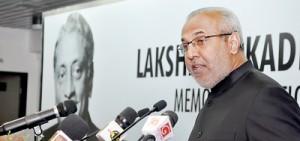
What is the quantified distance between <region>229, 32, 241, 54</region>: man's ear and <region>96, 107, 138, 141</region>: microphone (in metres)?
0.66

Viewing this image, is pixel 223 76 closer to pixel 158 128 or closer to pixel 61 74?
pixel 158 128

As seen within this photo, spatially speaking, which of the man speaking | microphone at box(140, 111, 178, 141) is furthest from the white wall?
the man speaking

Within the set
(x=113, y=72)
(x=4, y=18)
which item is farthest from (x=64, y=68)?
(x=4, y=18)

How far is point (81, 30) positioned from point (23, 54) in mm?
6039

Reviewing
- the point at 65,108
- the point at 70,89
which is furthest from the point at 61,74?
the point at 65,108

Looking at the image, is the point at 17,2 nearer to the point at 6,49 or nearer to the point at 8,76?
the point at 6,49

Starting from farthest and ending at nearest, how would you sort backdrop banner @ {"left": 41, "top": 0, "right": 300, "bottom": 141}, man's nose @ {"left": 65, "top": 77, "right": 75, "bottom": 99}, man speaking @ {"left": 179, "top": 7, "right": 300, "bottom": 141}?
man's nose @ {"left": 65, "top": 77, "right": 75, "bottom": 99}
backdrop banner @ {"left": 41, "top": 0, "right": 300, "bottom": 141}
man speaking @ {"left": 179, "top": 7, "right": 300, "bottom": 141}

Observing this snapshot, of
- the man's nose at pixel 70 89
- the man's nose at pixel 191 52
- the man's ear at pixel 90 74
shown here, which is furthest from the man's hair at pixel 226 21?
the man's nose at pixel 70 89

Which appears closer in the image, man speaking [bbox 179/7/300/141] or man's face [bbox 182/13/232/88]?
man speaking [bbox 179/7/300/141]

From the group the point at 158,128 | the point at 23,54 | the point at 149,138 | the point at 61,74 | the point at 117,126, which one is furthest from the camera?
the point at 23,54

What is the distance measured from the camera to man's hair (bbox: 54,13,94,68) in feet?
12.9

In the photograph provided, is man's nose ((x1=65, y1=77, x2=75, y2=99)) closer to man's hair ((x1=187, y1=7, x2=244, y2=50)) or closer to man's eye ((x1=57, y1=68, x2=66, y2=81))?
man's eye ((x1=57, y1=68, x2=66, y2=81))

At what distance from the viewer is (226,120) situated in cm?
155

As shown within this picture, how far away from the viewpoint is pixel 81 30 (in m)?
4.01
